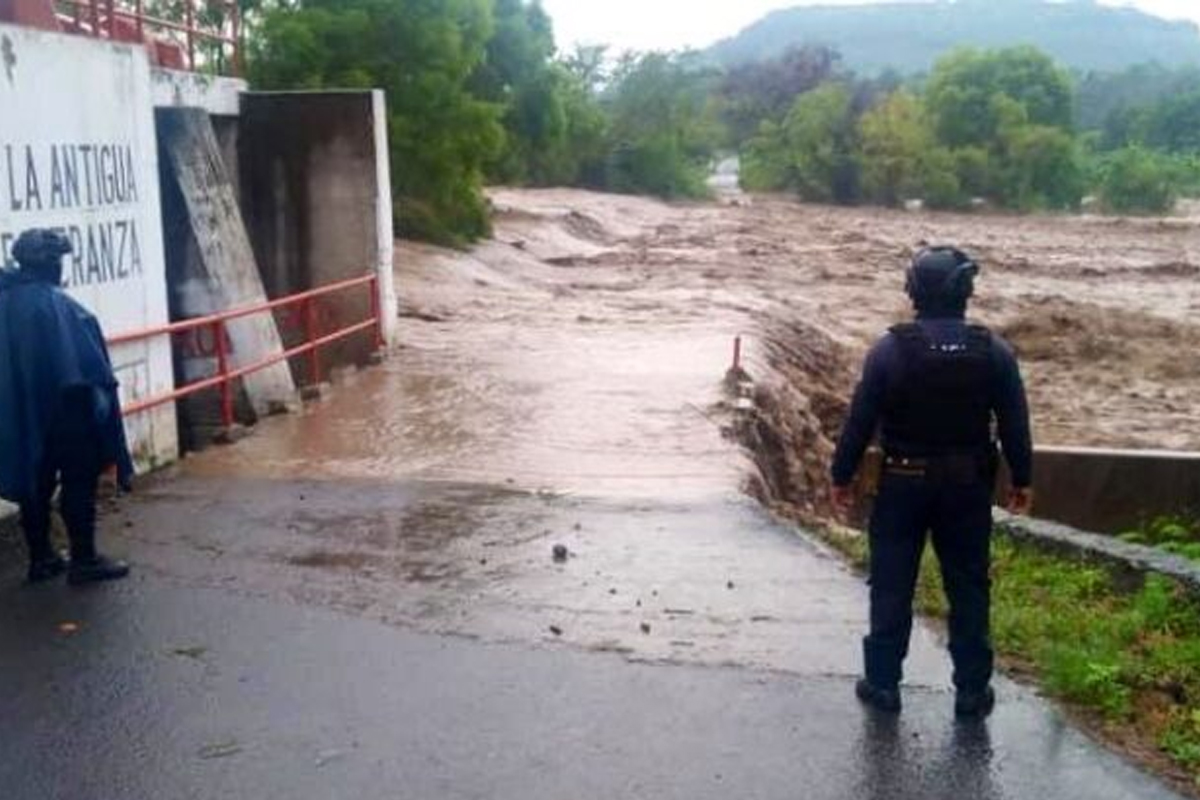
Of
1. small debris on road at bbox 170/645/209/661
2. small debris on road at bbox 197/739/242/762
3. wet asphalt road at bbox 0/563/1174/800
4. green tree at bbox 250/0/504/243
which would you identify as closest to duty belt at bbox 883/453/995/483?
wet asphalt road at bbox 0/563/1174/800

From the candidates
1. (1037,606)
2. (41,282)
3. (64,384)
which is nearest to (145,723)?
(64,384)

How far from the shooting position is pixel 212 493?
1027 centimetres

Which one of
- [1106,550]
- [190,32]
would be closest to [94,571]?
[1106,550]

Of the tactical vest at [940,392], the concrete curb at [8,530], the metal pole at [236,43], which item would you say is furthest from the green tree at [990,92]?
the tactical vest at [940,392]

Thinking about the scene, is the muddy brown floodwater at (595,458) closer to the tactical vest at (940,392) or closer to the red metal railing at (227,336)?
the red metal railing at (227,336)

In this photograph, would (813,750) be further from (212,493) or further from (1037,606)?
(212,493)

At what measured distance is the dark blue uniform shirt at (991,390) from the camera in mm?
5691

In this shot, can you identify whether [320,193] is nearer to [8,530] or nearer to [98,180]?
[98,180]

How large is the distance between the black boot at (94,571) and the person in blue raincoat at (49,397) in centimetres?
15

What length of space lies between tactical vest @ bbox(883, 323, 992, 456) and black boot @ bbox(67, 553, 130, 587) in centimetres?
411

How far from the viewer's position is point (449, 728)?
578 centimetres

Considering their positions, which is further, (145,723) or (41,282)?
(41,282)

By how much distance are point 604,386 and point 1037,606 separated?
29.1 ft

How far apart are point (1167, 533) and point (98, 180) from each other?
912 cm
